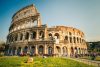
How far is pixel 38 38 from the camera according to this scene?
3372cm

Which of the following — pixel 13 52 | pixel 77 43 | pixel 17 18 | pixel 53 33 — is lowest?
pixel 13 52

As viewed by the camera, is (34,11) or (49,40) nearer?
(49,40)

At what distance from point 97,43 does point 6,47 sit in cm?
3267

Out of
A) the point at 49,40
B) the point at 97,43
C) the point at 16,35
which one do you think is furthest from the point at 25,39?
the point at 97,43

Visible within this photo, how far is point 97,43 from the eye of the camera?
5172 cm

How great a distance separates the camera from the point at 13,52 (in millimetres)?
37719

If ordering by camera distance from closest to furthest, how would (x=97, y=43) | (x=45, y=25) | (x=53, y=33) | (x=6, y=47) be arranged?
(x=45, y=25) < (x=53, y=33) < (x=6, y=47) < (x=97, y=43)

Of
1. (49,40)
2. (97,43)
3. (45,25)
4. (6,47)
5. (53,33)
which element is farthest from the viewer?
(97,43)

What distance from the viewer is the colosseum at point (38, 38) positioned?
32500 millimetres

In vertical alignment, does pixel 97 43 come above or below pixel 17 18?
below

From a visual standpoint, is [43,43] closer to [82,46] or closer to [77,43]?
[77,43]

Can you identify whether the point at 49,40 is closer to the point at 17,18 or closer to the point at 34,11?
the point at 34,11

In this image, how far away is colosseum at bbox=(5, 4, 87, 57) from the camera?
107ft

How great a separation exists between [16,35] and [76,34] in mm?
18195
